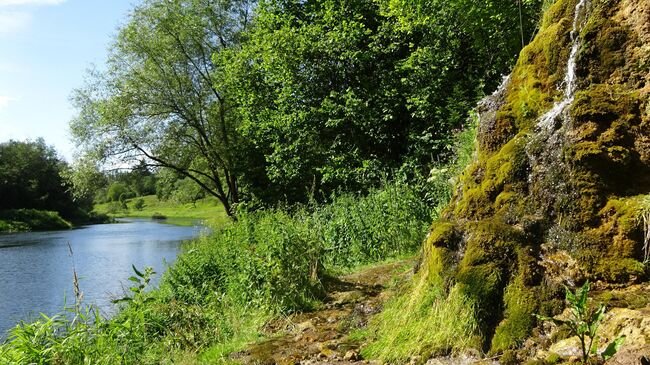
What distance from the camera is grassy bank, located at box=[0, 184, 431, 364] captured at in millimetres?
5492

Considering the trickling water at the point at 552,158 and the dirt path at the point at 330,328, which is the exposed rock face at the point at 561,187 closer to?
the trickling water at the point at 552,158

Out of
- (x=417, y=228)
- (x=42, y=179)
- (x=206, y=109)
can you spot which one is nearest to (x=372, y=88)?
(x=417, y=228)

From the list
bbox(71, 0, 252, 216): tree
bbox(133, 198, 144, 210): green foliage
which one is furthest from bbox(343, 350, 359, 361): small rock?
bbox(133, 198, 144, 210): green foliage

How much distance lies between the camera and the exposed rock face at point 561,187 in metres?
3.95

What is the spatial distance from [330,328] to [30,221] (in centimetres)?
5200

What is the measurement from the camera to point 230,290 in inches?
300

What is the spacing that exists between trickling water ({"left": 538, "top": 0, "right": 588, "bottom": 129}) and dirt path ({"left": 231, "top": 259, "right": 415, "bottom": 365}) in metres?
2.44

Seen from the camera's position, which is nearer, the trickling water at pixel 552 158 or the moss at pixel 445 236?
the trickling water at pixel 552 158

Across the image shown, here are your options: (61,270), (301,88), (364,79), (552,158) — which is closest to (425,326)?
(552,158)

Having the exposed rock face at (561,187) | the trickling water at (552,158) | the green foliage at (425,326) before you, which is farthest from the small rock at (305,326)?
the trickling water at (552,158)

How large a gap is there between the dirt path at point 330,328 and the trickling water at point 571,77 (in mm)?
2441

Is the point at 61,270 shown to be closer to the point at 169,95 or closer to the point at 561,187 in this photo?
the point at 169,95

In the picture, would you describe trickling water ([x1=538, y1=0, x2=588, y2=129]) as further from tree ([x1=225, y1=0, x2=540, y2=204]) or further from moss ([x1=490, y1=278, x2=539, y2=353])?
tree ([x1=225, y1=0, x2=540, y2=204])

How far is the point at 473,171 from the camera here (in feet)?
17.2
